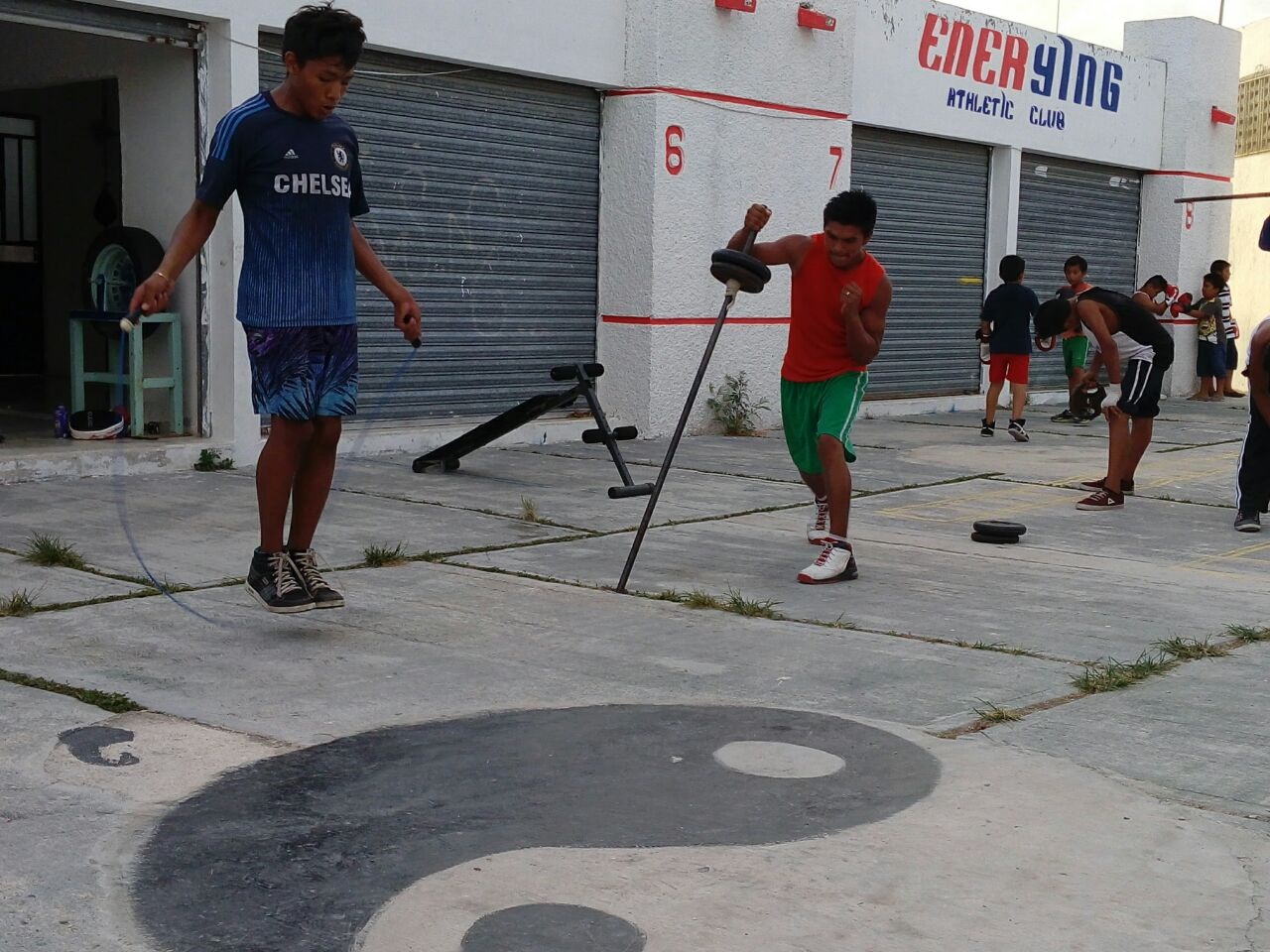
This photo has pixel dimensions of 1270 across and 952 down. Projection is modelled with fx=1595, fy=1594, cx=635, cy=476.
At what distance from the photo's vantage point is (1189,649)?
5309 millimetres

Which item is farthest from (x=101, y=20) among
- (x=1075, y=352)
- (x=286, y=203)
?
(x=1075, y=352)

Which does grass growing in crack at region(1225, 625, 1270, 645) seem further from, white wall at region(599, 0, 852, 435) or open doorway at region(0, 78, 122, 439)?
open doorway at region(0, 78, 122, 439)

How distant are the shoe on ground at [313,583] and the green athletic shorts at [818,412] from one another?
7.63 feet

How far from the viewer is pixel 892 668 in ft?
16.5

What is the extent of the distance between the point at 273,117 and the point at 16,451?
4.47m

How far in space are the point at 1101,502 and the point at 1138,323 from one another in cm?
103

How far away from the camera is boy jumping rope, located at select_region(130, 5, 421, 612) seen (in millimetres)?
4996

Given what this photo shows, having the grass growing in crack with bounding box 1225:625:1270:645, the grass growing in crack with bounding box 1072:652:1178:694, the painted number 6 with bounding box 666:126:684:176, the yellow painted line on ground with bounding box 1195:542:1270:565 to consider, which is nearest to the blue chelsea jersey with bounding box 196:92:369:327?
the grass growing in crack with bounding box 1072:652:1178:694

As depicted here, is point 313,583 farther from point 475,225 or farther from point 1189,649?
point 475,225

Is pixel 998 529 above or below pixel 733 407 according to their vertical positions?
below

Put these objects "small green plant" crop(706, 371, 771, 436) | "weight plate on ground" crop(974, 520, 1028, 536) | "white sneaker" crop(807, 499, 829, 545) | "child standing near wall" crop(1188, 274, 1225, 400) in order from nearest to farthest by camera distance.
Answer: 1. "white sneaker" crop(807, 499, 829, 545)
2. "weight plate on ground" crop(974, 520, 1028, 536)
3. "small green plant" crop(706, 371, 771, 436)
4. "child standing near wall" crop(1188, 274, 1225, 400)

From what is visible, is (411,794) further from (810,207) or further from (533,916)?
(810,207)

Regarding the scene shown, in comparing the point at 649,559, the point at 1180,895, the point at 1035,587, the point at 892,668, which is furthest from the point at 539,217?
the point at 1180,895

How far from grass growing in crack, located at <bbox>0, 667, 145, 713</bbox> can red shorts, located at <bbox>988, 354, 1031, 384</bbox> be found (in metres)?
10.0
